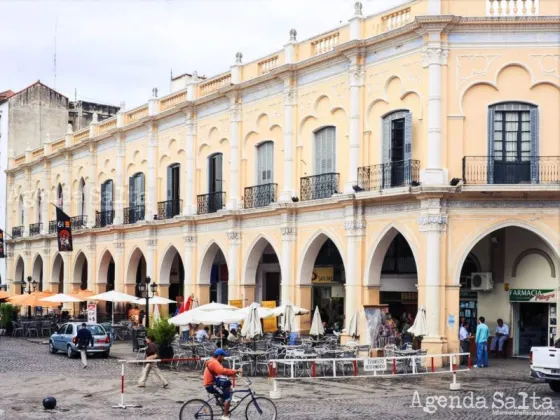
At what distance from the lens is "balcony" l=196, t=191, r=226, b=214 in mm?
38594

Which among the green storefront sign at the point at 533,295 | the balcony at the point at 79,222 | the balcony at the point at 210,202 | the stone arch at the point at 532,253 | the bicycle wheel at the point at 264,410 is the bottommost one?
the bicycle wheel at the point at 264,410

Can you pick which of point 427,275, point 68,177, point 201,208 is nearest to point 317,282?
point 201,208

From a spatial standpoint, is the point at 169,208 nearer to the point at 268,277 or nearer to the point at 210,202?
the point at 210,202

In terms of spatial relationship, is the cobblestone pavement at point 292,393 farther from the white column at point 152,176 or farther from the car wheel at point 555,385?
the white column at point 152,176

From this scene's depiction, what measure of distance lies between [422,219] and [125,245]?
2253 centimetres

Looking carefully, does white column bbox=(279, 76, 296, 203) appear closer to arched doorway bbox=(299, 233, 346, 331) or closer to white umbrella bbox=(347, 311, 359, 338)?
arched doorway bbox=(299, 233, 346, 331)

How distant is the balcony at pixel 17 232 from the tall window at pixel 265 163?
3011cm

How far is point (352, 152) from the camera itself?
31062 millimetres

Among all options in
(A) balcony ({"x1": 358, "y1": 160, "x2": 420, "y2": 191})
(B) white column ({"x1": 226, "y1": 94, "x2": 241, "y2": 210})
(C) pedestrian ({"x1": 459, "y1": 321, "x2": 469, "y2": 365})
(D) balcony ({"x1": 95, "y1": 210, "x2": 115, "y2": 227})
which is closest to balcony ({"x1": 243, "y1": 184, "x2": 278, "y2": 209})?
(B) white column ({"x1": 226, "y1": 94, "x2": 241, "y2": 210})

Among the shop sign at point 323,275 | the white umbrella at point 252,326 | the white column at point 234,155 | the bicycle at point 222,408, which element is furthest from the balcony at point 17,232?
the bicycle at point 222,408

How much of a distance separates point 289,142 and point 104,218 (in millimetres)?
17934

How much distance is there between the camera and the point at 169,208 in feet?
139

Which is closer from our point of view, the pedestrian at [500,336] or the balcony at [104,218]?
the pedestrian at [500,336]

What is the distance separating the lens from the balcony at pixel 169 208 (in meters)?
42.0
